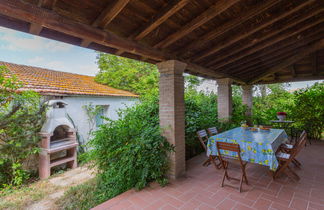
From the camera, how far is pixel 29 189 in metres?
4.40

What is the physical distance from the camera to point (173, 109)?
332 cm

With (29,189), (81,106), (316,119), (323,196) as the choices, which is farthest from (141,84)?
(323,196)

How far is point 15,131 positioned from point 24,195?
6.57 ft

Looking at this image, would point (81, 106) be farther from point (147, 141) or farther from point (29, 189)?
point (147, 141)

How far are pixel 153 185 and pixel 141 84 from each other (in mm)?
9437

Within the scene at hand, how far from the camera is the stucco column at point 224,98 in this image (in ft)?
19.0

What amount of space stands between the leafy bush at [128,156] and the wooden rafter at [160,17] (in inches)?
77.3

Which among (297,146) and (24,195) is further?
(24,195)

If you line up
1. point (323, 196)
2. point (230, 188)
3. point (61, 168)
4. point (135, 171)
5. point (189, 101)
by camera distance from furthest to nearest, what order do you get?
point (61, 168) < point (189, 101) < point (135, 171) < point (230, 188) < point (323, 196)

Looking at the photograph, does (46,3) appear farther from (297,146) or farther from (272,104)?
(272,104)

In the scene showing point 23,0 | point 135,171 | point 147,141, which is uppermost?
point 23,0

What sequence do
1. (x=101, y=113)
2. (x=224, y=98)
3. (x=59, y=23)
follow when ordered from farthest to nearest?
(x=101, y=113)
(x=224, y=98)
(x=59, y=23)

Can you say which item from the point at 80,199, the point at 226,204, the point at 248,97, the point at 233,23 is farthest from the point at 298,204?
the point at 248,97

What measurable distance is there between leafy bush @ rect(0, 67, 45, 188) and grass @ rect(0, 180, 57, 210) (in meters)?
0.34
